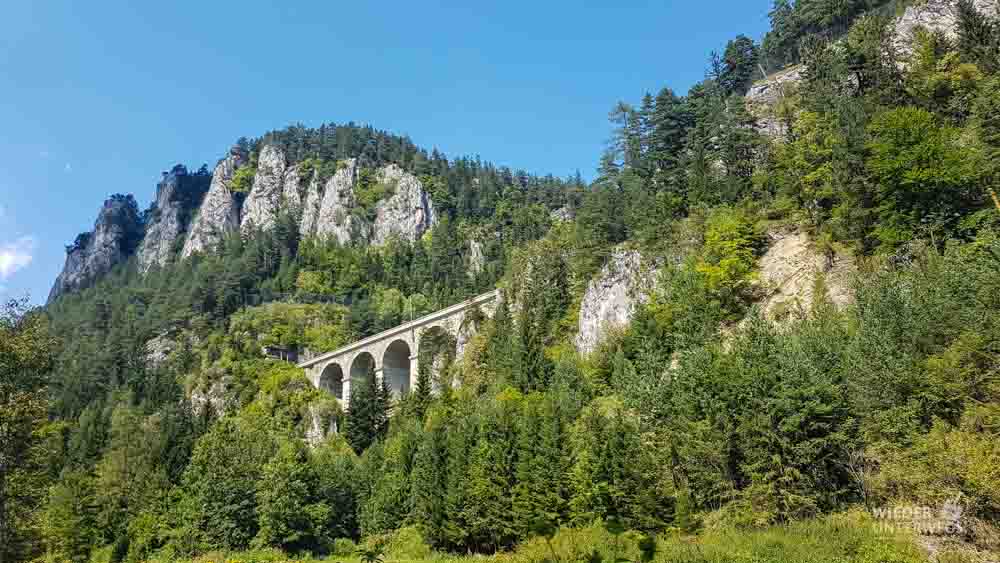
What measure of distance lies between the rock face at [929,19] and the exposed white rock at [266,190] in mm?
142750

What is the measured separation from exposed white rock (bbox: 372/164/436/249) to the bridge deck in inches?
2431

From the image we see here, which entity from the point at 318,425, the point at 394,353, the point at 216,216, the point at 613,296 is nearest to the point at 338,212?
the point at 216,216

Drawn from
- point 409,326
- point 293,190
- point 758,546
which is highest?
point 293,190

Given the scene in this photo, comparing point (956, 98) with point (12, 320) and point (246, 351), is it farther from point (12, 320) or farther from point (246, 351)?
point (246, 351)

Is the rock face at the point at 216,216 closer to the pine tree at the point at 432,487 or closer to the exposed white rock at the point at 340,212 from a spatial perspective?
the exposed white rock at the point at 340,212

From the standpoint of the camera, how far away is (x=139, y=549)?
60.8 m

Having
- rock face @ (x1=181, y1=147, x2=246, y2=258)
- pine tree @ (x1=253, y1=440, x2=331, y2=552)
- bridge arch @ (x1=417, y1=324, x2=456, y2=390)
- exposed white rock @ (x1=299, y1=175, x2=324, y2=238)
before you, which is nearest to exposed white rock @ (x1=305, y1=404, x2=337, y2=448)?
bridge arch @ (x1=417, y1=324, x2=456, y2=390)

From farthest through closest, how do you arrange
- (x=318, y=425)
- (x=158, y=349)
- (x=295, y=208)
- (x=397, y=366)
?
(x=295, y=208) < (x=158, y=349) < (x=397, y=366) < (x=318, y=425)

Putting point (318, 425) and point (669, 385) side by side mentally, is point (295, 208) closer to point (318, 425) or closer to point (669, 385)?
point (318, 425)

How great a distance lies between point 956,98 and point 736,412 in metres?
33.3

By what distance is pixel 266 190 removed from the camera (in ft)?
585

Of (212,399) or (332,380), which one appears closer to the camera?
(212,399)

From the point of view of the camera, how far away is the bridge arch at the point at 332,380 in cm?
9436

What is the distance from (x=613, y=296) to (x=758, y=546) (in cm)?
3656
